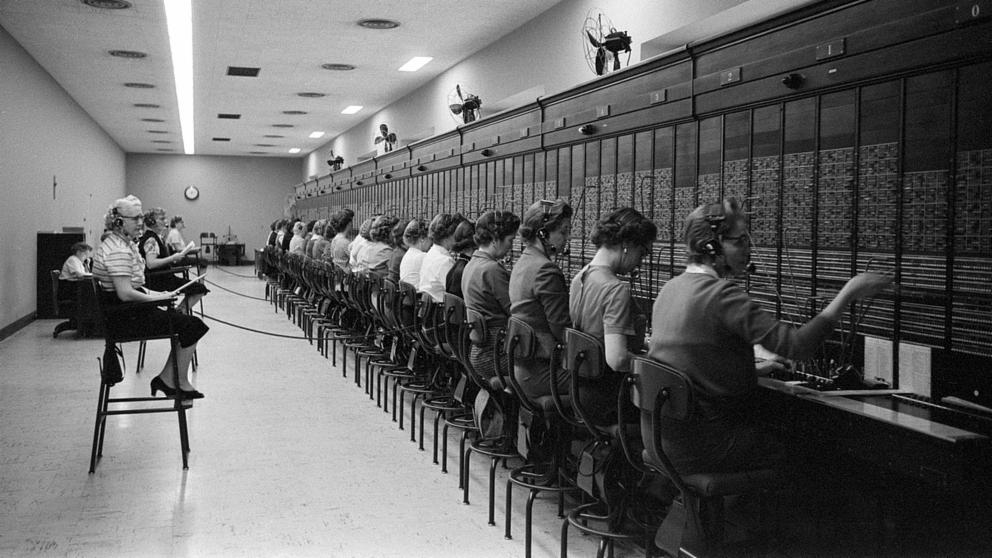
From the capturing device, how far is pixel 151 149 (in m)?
22.4

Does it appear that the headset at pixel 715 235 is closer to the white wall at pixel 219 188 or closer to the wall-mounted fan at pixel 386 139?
the wall-mounted fan at pixel 386 139

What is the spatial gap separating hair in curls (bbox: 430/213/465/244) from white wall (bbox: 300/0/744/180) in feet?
4.58

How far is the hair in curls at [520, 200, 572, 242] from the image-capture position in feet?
11.6

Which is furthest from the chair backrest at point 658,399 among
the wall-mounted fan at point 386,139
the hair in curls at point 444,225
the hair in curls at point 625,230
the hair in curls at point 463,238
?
the wall-mounted fan at point 386,139

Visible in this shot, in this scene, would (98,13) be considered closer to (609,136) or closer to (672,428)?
(609,136)

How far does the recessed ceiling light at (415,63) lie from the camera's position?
9609 mm

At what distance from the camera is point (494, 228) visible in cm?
405

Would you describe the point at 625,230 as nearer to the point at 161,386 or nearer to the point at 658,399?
the point at 658,399

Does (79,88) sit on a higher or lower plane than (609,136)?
higher

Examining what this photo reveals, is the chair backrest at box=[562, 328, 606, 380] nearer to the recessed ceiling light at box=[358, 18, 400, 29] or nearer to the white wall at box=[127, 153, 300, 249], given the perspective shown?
the recessed ceiling light at box=[358, 18, 400, 29]

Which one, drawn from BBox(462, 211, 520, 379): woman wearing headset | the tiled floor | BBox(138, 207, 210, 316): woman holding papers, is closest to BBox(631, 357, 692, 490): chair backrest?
the tiled floor

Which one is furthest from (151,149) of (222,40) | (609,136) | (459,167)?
(609,136)

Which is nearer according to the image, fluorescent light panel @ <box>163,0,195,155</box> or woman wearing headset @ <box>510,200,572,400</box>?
woman wearing headset @ <box>510,200,572,400</box>

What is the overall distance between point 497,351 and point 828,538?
1469 millimetres
